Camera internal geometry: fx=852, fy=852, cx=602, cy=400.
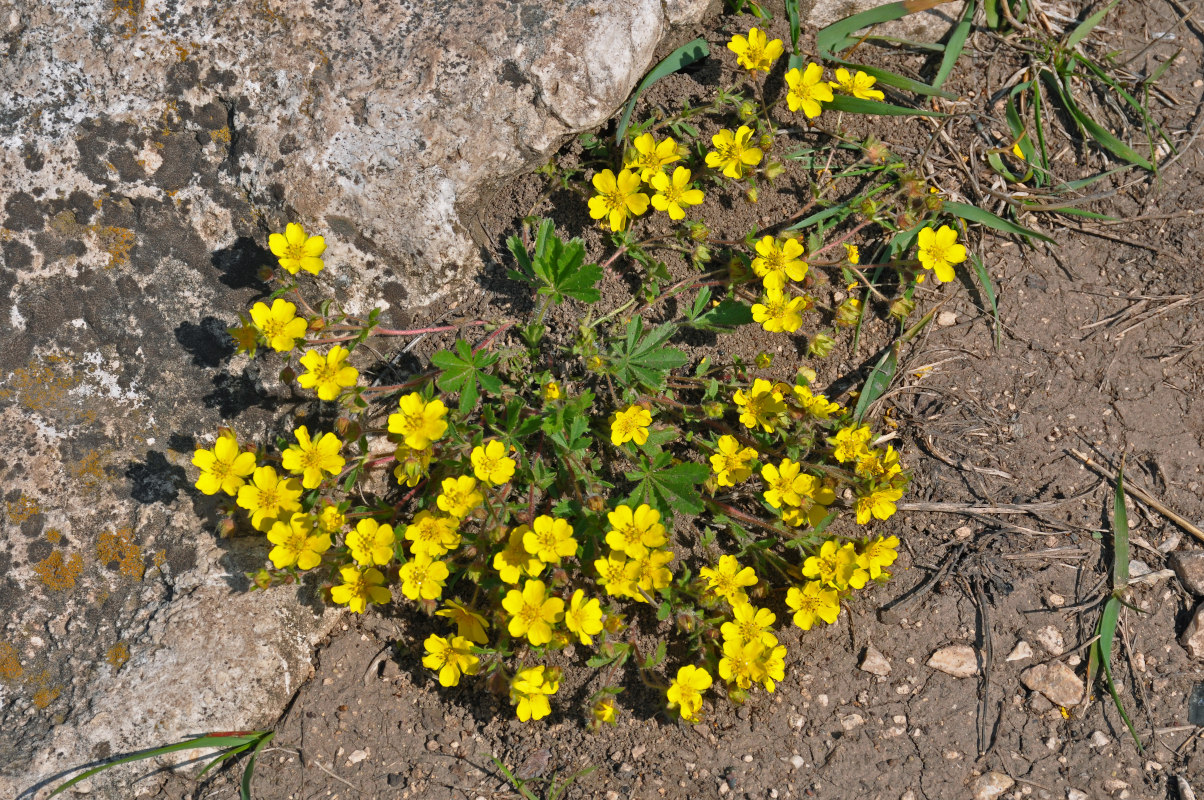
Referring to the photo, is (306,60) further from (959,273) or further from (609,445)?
(959,273)

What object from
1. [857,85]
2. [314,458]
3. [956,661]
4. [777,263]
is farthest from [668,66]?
[956,661]

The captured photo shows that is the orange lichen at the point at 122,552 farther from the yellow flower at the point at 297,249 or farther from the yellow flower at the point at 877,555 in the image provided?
the yellow flower at the point at 877,555

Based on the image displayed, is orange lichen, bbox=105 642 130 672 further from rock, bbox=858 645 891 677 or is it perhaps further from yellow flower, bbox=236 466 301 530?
rock, bbox=858 645 891 677

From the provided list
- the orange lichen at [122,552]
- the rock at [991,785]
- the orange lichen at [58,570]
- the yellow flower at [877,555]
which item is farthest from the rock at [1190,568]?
the orange lichen at [58,570]

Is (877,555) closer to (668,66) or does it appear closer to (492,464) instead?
(492,464)

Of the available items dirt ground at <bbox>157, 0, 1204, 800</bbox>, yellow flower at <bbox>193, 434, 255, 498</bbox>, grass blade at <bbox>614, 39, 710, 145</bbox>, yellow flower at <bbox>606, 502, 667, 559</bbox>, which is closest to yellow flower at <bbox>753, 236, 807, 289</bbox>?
dirt ground at <bbox>157, 0, 1204, 800</bbox>

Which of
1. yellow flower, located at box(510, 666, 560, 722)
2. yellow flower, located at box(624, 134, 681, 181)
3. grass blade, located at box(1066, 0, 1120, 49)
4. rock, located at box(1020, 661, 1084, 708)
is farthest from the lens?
grass blade, located at box(1066, 0, 1120, 49)

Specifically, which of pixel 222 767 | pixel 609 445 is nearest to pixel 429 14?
pixel 609 445
